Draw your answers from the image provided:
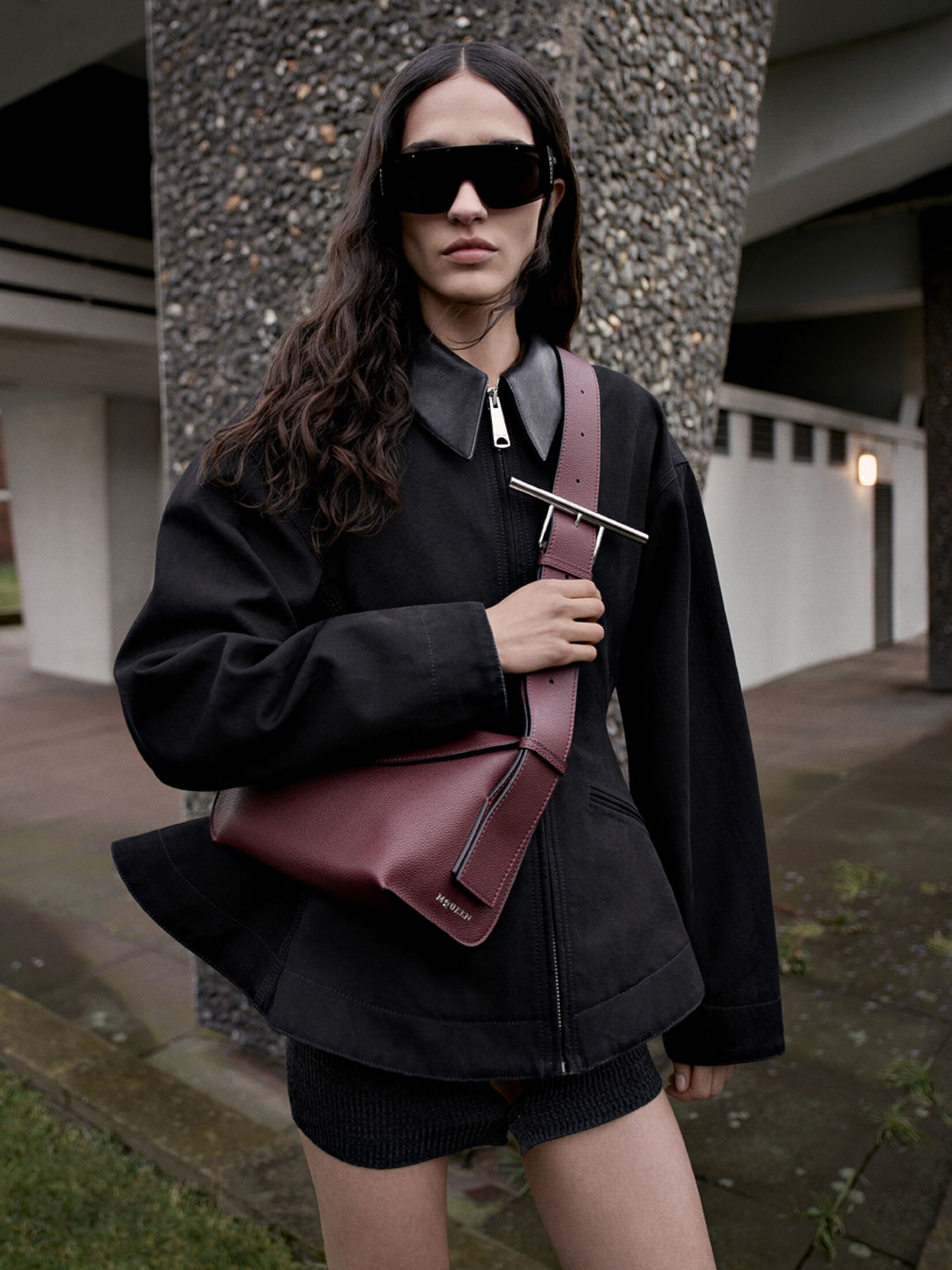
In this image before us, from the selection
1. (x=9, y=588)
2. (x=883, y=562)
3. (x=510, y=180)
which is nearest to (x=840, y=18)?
(x=510, y=180)

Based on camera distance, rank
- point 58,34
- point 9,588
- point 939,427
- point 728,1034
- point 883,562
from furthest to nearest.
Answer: point 9,588 → point 883,562 → point 939,427 → point 58,34 → point 728,1034

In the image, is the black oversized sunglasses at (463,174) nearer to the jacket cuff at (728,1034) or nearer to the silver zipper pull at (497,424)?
the silver zipper pull at (497,424)

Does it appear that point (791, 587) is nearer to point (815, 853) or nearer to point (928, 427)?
point (928, 427)

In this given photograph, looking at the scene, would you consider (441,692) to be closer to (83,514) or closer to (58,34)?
(58,34)

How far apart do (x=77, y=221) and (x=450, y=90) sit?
837 cm

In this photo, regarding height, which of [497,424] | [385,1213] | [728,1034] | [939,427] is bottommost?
[385,1213]

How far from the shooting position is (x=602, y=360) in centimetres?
267

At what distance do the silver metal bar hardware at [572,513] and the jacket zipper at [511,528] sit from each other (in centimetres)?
3

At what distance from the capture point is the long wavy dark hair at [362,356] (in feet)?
4.21

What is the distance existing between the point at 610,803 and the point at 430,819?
1.01 ft

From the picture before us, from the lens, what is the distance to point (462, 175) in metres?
1.31

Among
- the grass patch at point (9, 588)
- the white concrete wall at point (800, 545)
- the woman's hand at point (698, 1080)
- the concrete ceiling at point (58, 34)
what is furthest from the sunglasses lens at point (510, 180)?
the grass patch at point (9, 588)

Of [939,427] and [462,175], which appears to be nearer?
[462,175]

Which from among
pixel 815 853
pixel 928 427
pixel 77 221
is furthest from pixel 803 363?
pixel 815 853
